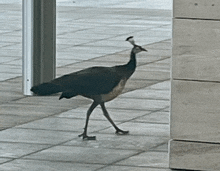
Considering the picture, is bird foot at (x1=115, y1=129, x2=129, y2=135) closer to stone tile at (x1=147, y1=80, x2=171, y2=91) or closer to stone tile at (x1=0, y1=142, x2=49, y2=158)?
stone tile at (x1=0, y1=142, x2=49, y2=158)

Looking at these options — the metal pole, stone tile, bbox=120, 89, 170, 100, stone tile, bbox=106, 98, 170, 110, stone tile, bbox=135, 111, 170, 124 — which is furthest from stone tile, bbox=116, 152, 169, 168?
the metal pole

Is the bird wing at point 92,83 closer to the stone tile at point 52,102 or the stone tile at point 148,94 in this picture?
the stone tile at point 52,102

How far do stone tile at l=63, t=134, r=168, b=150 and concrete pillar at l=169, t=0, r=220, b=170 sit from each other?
0.70m

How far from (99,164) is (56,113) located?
2.18 meters

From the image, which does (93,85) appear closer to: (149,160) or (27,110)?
(149,160)

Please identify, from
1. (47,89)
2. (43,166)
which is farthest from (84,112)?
(43,166)

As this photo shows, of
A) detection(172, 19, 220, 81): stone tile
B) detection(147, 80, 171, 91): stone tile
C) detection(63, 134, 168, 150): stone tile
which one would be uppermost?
detection(172, 19, 220, 81): stone tile

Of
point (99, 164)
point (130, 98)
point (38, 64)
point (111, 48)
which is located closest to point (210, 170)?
Result: point (99, 164)

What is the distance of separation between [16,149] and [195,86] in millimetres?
1633

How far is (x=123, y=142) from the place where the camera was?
6.95m

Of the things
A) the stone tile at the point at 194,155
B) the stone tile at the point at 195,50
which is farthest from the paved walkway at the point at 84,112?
the stone tile at the point at 195,50

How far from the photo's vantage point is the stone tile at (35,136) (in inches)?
276

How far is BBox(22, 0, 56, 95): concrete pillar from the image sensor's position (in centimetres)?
933

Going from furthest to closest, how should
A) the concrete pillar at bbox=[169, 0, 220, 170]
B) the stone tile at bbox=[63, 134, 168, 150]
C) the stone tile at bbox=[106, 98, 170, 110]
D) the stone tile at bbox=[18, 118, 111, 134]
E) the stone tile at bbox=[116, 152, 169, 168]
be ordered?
the stone tile at bbox=[106, 98, 170, 110]
the stone tile at bbox=[18, 118, 111, 134]
the stone tile at bbox=[63, 134, 168, 150]
the stone tile at bbox=[116, 152, 169, 168]
the concrete pillar at bbox=[169, 0, 220, 170]
